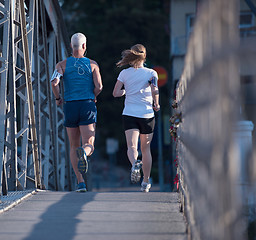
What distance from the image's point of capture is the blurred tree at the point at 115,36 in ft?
122

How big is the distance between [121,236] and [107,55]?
33879 mm

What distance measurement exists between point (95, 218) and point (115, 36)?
3332 cm

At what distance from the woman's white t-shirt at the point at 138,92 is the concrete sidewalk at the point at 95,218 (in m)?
1.17

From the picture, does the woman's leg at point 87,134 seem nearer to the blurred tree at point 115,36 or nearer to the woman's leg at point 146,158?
the woman's leg at point 146,158

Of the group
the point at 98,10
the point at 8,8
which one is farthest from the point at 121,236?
the point at 98,10

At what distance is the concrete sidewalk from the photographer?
4.31m

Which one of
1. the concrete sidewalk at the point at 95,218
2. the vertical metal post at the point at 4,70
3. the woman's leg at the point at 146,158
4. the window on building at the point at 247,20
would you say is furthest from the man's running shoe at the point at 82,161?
the window on building at the point at 247,20

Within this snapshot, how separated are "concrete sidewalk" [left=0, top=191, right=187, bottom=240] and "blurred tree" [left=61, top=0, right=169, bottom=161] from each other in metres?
29.8

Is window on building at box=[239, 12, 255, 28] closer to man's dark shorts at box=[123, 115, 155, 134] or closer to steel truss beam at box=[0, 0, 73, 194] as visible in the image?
steel truss beam at box=[0, 0, 73, 194]

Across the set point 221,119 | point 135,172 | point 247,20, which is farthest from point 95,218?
point 247,20

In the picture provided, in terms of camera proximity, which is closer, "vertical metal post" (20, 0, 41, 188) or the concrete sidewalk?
the concrete sidewalk

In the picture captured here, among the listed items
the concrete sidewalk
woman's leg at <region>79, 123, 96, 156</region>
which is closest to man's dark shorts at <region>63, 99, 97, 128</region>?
woman's leg at <region>79, 123, 96, 156</region>

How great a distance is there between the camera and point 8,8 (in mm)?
7059

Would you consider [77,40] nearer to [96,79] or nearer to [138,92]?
[96,79]
